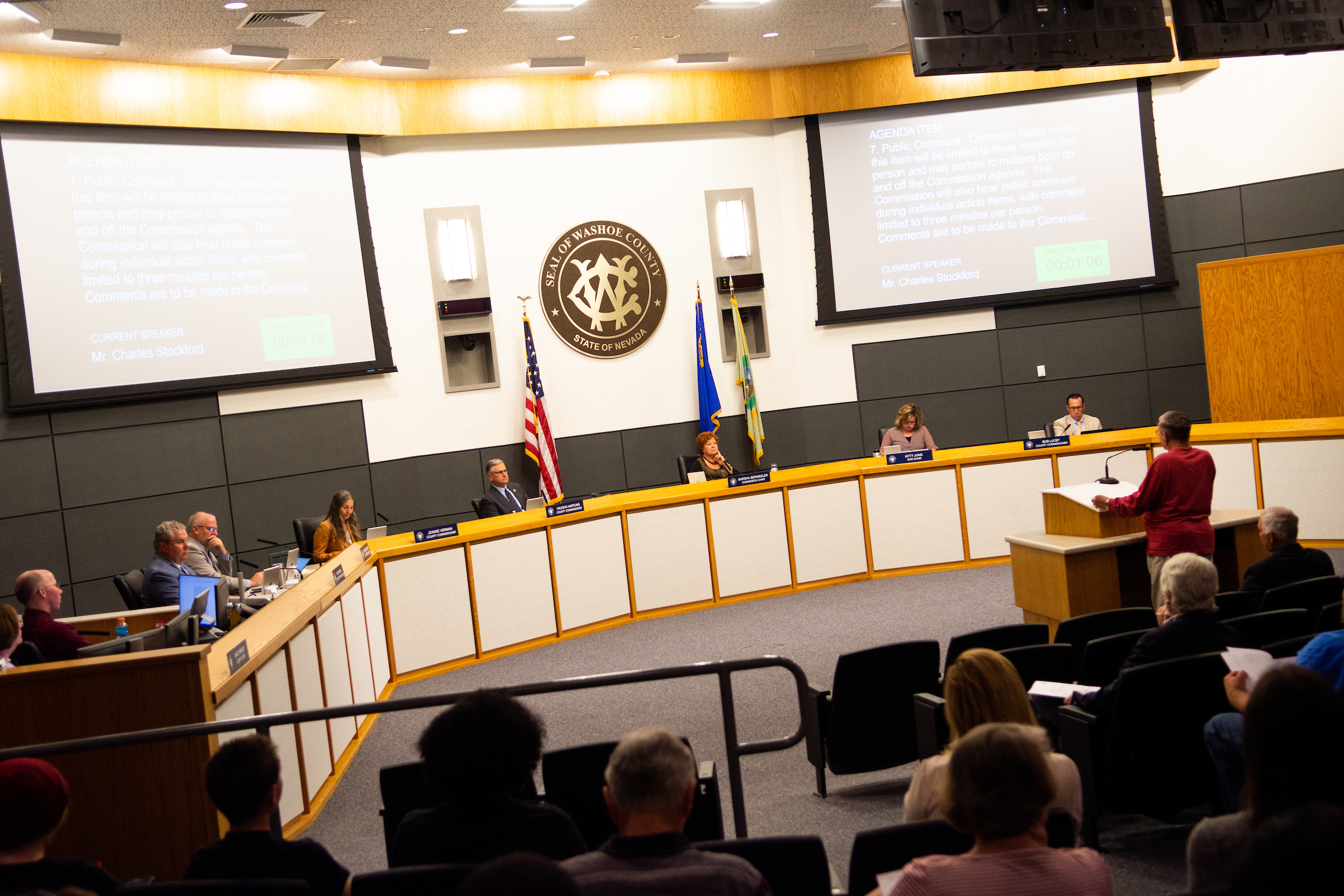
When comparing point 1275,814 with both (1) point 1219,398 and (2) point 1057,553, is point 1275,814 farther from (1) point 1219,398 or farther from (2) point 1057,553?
(1) point 1219,398

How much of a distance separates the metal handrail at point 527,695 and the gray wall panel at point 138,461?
5.35 m

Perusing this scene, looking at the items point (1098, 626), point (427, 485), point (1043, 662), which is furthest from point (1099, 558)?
point (427, 485)

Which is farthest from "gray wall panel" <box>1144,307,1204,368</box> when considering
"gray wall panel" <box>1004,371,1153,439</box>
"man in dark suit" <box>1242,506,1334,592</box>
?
"man in dark suit" <box>1242,506,1334,592</box>

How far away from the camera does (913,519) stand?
841 centimetres

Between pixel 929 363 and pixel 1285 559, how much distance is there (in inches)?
237

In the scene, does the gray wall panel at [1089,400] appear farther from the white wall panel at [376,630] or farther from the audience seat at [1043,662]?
the audience seat at [1043,662]

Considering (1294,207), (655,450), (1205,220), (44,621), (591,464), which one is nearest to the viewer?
(44,621)

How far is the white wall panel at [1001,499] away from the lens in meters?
8.31

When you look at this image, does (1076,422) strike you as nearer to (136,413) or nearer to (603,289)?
(603,289)

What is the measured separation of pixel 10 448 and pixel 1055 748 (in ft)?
24.0

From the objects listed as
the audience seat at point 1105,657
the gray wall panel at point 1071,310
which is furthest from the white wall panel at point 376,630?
the gray wall panel at point 1071,310

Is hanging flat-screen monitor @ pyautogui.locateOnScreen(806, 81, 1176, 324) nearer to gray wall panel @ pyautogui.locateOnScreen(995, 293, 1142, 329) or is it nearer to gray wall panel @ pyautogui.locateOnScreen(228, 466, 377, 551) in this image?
gray wall panel @ pyautogui.locateOnScreen(995, 293, 1142, 329)

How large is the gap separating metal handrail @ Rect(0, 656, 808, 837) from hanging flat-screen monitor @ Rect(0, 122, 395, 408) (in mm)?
5462

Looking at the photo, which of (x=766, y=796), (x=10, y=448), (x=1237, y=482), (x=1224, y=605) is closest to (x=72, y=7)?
(x=10, y=448)
